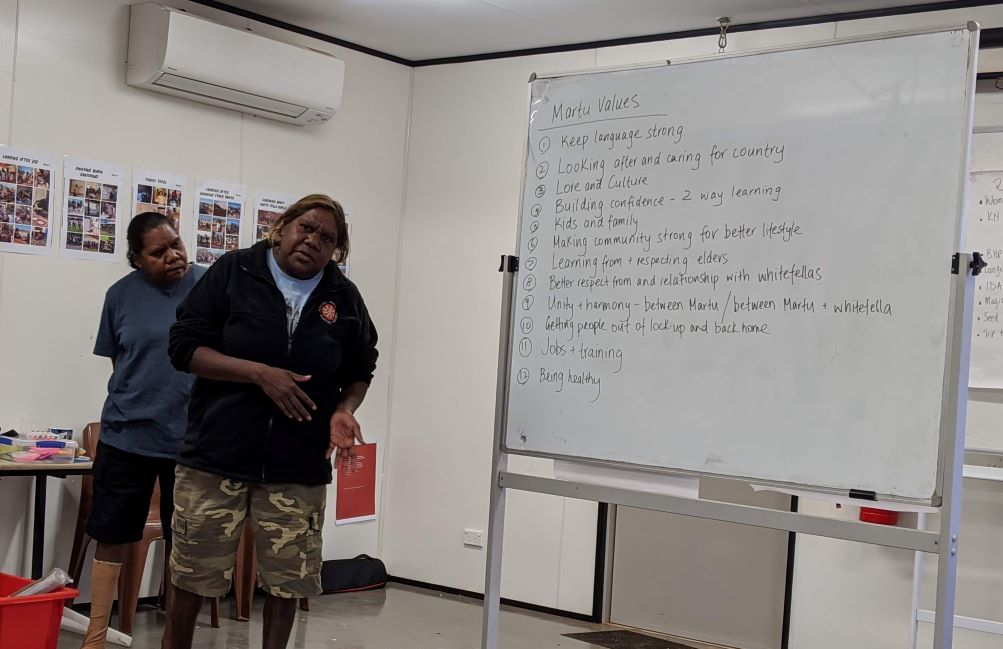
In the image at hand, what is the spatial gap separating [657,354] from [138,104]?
274cm

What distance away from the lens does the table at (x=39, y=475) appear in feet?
11.9

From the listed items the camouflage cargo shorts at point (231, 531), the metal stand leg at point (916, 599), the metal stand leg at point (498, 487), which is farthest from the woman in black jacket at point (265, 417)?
the metal stand leg at point (916, 599)

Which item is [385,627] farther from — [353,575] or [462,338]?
[462,338]

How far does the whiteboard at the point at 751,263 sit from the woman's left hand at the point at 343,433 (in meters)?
0.45

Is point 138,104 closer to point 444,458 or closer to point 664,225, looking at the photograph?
point 444,458

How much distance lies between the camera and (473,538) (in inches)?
209

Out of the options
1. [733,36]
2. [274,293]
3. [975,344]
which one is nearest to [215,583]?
[274,293]

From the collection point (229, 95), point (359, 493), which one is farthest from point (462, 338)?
point (229, 95)

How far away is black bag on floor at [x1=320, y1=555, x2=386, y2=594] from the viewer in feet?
16.9

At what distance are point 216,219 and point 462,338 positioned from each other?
1.33 meters

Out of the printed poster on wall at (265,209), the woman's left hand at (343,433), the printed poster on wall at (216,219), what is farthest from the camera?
the printed poster on wall at (265,209)

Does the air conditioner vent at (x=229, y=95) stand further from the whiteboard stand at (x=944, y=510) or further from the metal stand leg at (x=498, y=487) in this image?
the whiteboard stand at (x=944, y=510)

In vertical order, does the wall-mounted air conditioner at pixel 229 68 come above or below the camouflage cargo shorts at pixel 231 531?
above

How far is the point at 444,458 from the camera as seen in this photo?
544cm
